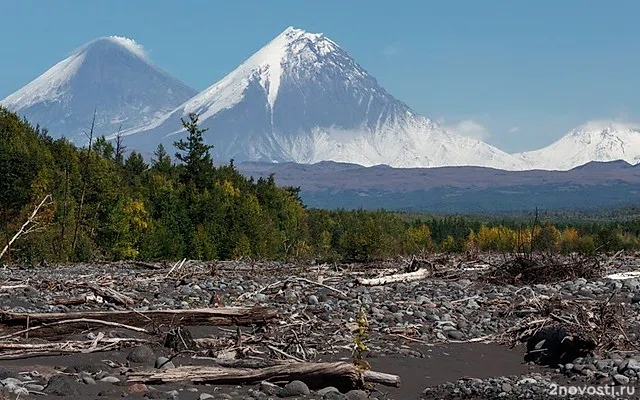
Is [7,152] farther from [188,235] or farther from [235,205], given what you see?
[235,205]

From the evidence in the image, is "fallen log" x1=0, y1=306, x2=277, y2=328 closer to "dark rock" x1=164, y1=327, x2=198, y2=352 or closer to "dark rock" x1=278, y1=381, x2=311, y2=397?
"dark rock" x1=164, y1=327, x2=198, y2=352

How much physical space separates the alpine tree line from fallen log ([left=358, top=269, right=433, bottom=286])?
18.3 feet

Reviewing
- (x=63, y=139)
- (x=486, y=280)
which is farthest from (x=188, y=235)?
(x=486, y=280)

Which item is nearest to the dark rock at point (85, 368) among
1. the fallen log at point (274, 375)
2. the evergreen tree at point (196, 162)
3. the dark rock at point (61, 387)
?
the fallen log at point (274, 375)

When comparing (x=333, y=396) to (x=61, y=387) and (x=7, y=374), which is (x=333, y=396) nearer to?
(x=61, y=387)

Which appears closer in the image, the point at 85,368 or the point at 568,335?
the point at 85,368

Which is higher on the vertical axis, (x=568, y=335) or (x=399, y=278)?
(x=568, y=335)

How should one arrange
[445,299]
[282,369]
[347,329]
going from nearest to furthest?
[282,369], [347,329], [445,299]

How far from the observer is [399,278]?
810 inches

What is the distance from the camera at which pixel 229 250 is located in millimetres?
59844

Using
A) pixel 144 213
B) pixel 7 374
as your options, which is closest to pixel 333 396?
pixel 7 374

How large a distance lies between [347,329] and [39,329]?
4.28 meters

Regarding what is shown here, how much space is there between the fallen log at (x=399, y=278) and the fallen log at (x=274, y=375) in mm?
11198

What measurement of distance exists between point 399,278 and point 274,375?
1292 centimetres
